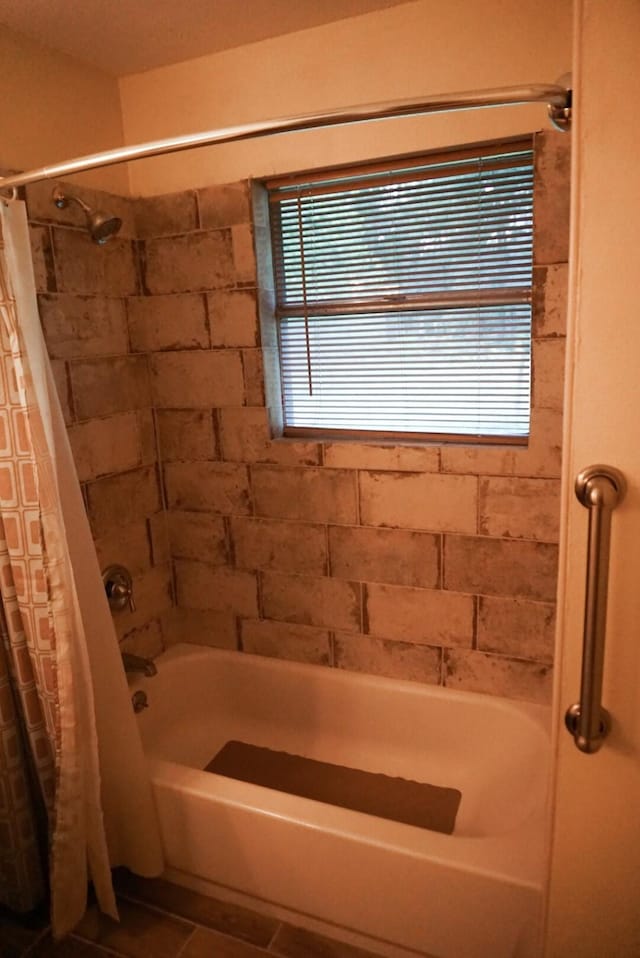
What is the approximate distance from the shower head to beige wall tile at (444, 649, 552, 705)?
1754 millimetres

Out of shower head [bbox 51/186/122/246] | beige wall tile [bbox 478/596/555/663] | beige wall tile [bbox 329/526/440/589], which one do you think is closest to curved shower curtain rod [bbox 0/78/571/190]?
shower head [bbox 51/186/122/246]

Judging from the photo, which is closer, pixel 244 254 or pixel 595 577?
pixel 595 577

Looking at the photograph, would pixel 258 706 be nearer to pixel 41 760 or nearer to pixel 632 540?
pixel 41 760

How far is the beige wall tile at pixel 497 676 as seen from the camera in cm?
195

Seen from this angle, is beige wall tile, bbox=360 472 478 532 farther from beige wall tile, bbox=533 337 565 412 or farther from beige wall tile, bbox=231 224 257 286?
beige wall tile, bbox=231 224 257 286

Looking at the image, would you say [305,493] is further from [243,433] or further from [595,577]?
[595,577]

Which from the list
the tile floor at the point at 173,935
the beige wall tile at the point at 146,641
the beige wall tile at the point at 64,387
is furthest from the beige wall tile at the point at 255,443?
the tile floor at the point at 173,935

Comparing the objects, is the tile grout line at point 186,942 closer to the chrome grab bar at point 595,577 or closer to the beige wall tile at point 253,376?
the chrome grab bar at point 595,577

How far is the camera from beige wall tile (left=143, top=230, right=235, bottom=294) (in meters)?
2.07

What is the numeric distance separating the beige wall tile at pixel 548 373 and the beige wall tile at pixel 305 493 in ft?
2.17

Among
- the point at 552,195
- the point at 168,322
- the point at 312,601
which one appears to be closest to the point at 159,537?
the point at 312,601

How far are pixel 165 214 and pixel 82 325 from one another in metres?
0.51

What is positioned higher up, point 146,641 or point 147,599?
point 147,599

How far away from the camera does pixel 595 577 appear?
0.92m
